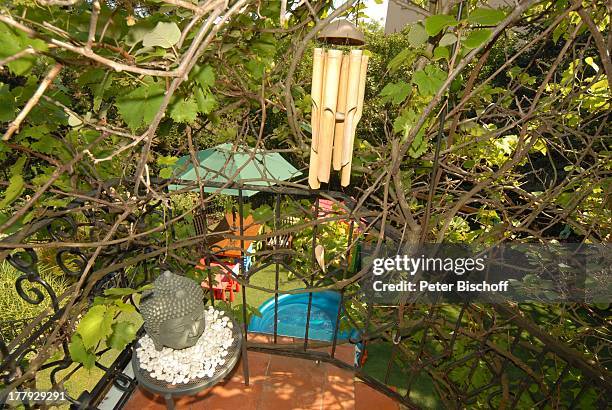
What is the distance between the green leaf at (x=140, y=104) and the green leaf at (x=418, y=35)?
3.41 feet

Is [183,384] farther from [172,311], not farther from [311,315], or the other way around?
[311,315]

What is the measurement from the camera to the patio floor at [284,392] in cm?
204

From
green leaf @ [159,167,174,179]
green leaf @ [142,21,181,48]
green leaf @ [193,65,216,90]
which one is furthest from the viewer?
green leaf @ [159,167,174,179]

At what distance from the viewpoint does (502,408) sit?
198cm

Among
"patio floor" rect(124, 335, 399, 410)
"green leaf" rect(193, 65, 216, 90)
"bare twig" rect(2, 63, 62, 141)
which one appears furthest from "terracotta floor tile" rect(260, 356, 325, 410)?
"bare twig" rect(2, 63, 62, 141)

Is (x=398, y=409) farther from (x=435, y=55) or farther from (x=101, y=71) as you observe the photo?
(x=101, y=71)

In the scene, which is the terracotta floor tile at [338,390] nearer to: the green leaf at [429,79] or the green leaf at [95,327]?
the green leaf at [95,327]

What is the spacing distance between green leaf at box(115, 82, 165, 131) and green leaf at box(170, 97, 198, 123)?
6.1 inches

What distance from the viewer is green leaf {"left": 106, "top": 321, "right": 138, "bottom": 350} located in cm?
148

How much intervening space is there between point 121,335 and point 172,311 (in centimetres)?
22

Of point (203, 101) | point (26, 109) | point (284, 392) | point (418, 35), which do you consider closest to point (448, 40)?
point (418, 35)

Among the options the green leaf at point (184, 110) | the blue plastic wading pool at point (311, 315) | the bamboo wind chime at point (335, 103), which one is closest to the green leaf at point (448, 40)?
the bamboo wind chime at point (335, 103)

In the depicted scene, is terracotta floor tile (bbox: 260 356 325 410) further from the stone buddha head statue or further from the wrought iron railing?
the stone buddha head statue

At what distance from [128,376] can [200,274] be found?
30.0 inches
